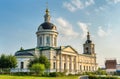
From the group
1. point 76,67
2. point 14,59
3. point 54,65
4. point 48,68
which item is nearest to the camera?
point 14,59

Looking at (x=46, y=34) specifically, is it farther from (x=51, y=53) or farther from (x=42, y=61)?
(x=42, y=61)

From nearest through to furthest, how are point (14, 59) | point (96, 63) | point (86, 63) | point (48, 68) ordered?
point (14, 59) → point (48, 68) → point (86, 63) → point (96, 63)

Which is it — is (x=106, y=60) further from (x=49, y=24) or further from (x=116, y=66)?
(x=49, y=24)

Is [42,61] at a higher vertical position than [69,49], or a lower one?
lower

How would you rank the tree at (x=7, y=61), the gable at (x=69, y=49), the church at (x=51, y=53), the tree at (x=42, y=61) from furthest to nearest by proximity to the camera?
the gable at (x=69, y=49) < the church at (x=51, y=53) < the tree at (x=42, y=61) < the tree at (x=7, y=61)

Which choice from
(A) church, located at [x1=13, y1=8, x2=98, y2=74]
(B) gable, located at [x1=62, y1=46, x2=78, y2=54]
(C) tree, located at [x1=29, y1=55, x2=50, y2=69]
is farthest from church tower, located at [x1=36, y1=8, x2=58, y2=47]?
(C) tree, located at [x1=29, y1=55, x2=50, y2=69]

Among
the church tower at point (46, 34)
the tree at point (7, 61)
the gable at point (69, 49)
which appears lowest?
the tree at point (7, 61)

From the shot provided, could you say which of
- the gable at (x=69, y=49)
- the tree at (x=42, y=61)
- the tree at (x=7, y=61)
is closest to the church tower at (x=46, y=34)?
the gable at (x=69, y=49)

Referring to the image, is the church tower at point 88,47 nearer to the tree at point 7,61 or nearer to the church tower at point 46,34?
the church tower at point 46,34

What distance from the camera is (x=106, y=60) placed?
278ft

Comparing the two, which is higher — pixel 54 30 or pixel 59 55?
pixel 54 30

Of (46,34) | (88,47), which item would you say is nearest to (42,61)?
(46,34)

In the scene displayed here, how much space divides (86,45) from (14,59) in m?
34.8

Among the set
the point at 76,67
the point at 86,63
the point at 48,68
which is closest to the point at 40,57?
the point at 48,68
